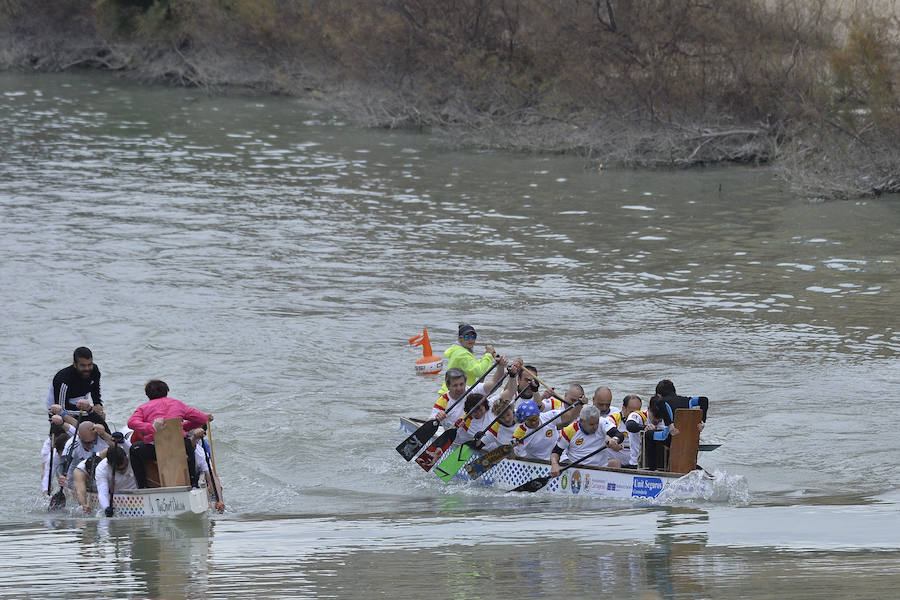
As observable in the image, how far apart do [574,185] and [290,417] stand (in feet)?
55.1

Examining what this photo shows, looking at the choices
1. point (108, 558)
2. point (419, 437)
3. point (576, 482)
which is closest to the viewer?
point (108, 558)

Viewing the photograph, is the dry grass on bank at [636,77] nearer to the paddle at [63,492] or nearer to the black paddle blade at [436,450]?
the black paddle blade at [436,450]

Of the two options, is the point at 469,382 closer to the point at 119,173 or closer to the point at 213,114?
the point at 119,173

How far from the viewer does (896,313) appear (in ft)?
66.3

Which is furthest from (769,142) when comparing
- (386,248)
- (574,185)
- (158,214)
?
(158,214)

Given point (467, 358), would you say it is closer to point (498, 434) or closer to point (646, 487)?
point (498, 434)

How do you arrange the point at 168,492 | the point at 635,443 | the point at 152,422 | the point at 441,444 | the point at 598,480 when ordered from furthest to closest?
the point at 441,444 < the point at 635,443 < the point at 598,480 < the point at 152,422 < the point at 168,492

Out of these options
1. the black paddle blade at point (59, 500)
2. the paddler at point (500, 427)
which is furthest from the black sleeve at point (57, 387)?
the paddler at point (500, 427)

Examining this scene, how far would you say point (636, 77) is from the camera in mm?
35531

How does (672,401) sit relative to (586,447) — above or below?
above

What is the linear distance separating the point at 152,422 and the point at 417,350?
735 centimetres

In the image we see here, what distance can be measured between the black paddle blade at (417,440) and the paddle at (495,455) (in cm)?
57

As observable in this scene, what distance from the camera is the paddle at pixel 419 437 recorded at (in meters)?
14.1

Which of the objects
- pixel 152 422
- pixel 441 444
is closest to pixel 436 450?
pixel 441 444
